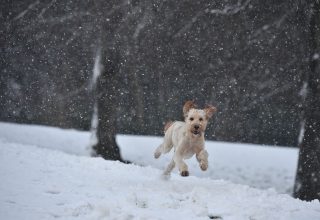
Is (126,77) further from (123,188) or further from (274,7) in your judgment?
(123,188)

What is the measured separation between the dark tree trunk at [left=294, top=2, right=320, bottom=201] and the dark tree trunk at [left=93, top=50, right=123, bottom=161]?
443 centimetres

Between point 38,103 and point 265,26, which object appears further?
point 38,103

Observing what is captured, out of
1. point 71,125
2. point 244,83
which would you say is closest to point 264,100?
point 244,83

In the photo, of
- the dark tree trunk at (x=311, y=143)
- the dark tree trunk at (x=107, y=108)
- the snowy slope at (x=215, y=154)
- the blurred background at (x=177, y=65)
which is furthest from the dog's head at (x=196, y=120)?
the blurred background at (x=177, y=65)

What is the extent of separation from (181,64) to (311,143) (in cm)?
798

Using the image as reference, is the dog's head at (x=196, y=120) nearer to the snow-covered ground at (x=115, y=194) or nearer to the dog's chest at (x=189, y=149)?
the dog's chest at (x=189, y=149)

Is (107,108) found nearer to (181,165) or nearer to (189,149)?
(189,149)

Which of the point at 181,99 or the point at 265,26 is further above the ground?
the point at 265,26

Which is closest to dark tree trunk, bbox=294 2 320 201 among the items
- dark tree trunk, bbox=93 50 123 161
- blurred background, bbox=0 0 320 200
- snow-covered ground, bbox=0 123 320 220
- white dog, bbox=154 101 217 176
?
snow-covered ground, bbox=0 123 320 220

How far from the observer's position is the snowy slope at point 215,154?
42.9 feet

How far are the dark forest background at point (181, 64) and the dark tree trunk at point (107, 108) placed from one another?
3.01 meters

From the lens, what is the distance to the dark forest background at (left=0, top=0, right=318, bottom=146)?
1524 cm

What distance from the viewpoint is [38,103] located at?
55.3 ft

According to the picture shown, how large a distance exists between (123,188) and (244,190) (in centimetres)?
163
